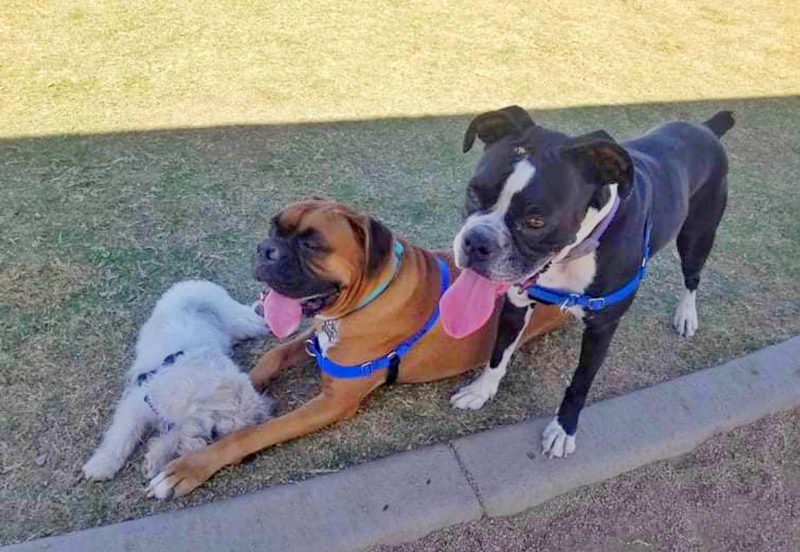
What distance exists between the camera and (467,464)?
3129 mm

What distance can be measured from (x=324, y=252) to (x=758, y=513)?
2123mm

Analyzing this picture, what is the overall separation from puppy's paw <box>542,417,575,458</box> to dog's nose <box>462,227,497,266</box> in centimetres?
98

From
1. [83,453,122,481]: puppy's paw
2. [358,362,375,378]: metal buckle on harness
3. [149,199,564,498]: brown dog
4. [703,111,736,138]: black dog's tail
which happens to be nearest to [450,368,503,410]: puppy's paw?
[149,199,564,498]: brown dog

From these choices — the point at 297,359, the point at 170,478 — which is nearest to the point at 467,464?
the point at 297,359

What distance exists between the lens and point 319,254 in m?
2.90

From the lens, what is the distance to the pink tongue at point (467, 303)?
115 inches

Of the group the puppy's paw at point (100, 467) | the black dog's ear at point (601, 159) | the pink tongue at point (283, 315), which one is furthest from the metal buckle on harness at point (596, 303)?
the puppy's paw at point (100, 467)

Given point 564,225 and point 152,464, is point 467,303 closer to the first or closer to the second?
point 564,225

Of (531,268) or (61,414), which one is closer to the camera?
(531,268)

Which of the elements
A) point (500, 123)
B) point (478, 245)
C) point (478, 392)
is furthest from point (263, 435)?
point (500, 123)

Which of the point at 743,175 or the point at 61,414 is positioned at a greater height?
the point at 61,414

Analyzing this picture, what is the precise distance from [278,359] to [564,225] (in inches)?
58.5

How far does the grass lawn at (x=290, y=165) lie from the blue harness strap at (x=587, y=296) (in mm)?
725

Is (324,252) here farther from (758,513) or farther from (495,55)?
(495,55)
